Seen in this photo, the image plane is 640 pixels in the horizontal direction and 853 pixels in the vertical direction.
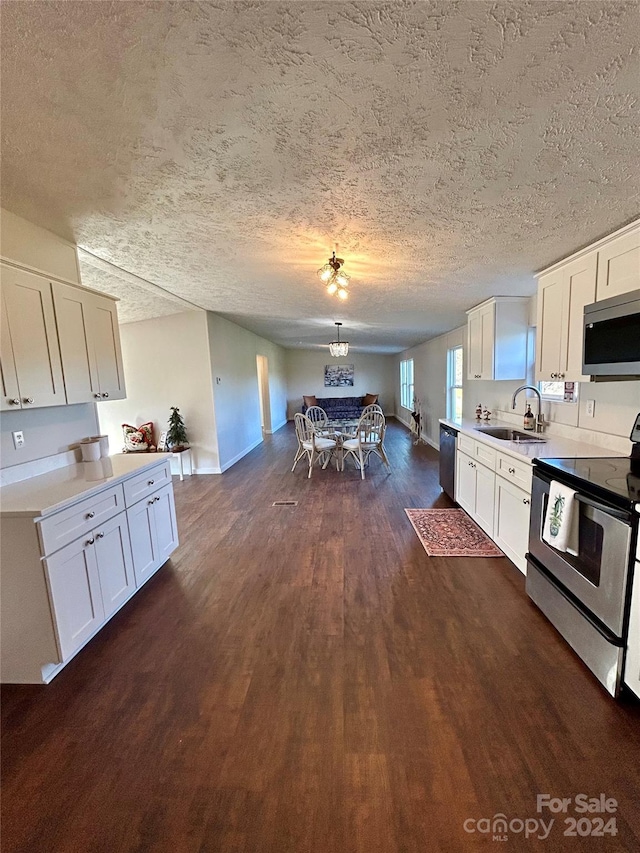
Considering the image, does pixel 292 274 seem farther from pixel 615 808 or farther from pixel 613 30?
pixel 615 808

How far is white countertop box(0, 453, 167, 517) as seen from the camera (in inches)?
64.4

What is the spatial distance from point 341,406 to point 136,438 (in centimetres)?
700

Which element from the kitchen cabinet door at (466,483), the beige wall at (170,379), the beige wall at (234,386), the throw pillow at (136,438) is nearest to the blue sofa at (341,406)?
the beige wall at (234,386)

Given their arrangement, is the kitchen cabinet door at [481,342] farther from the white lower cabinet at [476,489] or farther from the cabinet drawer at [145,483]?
the cabinet drawer at [145,483]

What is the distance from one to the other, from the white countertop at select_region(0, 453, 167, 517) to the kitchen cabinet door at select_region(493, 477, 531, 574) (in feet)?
8.80

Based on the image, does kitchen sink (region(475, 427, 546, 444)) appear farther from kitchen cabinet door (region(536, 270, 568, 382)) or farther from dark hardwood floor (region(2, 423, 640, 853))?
dark hardwood floor (region(2, 423, 640, 853))

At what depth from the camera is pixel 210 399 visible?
525 cm

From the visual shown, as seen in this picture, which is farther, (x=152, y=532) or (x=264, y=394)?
(x=264, y=394)

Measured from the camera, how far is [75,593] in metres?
1.79

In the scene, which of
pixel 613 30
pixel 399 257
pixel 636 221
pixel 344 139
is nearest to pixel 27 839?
pixel 344 139

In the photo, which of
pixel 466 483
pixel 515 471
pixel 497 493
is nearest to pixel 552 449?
pixel 515 471

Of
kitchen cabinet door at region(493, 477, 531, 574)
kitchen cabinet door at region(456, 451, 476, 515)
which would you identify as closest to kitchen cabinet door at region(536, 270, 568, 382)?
kitchen cabinet door at region(493, 477, 531, 574)

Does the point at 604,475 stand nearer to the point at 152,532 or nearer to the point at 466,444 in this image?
the point at 466,444

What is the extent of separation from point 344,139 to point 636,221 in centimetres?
169
